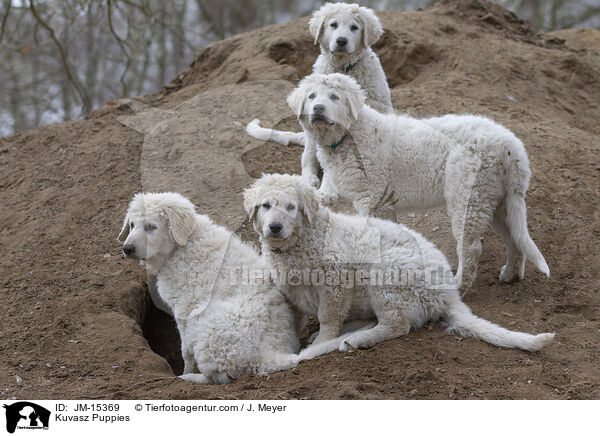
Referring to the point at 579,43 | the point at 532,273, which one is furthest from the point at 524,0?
the point at 532,273

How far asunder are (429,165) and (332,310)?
175 centimetres

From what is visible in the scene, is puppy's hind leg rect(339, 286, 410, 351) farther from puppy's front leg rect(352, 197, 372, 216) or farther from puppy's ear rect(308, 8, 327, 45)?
puppy's ear rect(308, 8, 327, 45)

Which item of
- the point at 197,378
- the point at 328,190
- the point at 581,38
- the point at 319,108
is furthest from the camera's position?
the point at 581,38

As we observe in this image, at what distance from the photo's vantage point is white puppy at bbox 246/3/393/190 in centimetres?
705

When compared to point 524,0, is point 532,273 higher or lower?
lower

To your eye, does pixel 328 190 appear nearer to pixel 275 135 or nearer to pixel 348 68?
pixel 348 68

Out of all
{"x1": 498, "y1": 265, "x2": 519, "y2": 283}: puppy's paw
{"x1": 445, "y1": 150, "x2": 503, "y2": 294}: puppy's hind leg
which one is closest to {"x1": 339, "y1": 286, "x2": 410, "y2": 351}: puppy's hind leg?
{"x1": 445, "y1": 150, "x2": 503, "y2": 294}: puppy's hind leg

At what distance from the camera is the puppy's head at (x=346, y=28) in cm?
699

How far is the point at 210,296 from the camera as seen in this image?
5.39 meters

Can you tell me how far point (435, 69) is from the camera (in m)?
10.5

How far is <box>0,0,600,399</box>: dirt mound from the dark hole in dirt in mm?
18

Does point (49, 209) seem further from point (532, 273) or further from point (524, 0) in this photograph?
point (524, 0)

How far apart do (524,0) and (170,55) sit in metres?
11.0
